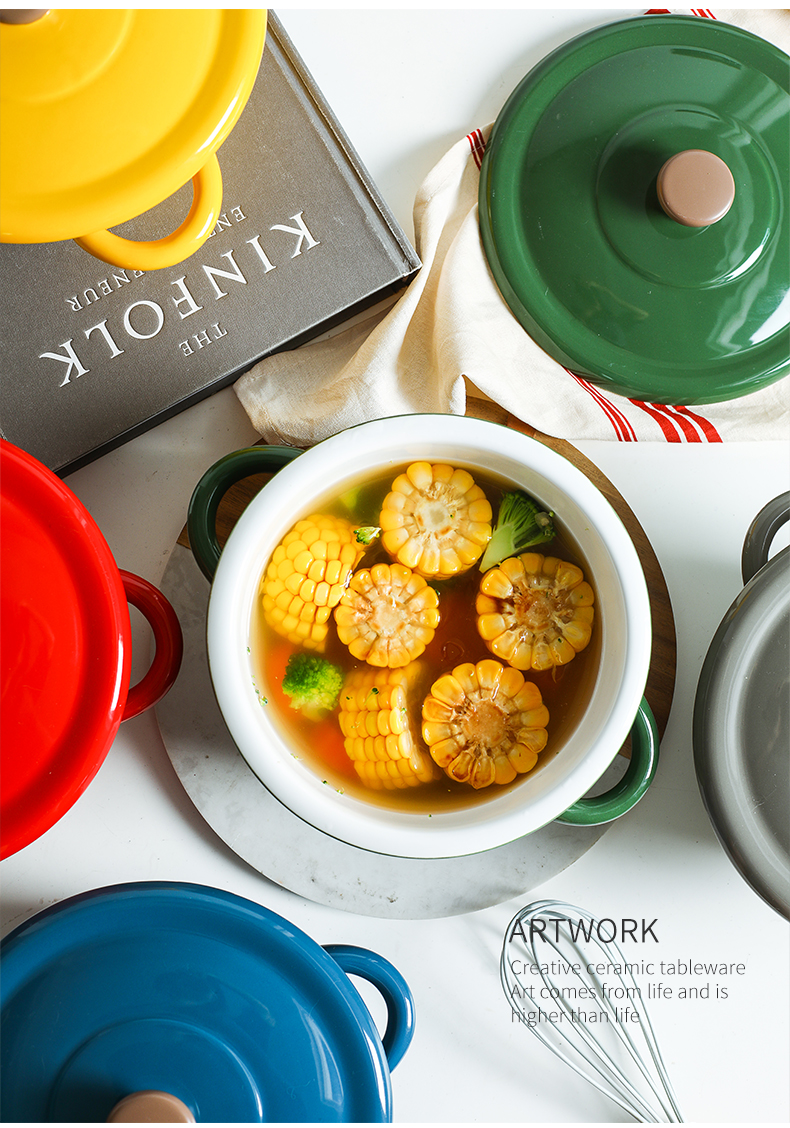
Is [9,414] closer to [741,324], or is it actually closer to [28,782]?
[28,782]

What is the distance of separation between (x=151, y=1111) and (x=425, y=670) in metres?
0.36

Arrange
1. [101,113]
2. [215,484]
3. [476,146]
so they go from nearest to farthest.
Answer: [101,113] → [215,484] → [476,146]

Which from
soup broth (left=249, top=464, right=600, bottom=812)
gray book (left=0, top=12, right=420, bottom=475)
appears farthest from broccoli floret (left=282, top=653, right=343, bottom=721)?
gray book (left=0, top=12, right=420, bottom=475)

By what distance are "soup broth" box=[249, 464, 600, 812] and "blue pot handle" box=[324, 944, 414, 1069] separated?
0.13 metres

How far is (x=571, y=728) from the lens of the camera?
1.83ft

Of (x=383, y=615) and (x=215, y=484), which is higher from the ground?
(x=215, y=484)

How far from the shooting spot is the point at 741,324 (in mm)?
604

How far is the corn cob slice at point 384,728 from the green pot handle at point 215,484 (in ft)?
0.48

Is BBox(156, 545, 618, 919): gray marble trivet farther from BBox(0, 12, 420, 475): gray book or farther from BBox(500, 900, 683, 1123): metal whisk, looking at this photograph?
BBox(0, 12, 420, 475): gray book

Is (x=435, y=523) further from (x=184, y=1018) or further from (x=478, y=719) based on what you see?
(x=184, y=1018)

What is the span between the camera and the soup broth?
22.6 inches

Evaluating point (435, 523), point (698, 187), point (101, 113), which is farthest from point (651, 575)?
point (101, 113)

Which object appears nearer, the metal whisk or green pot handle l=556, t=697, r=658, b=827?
green pot handle l=556, t=697, r=658, b=827

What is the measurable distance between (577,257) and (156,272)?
1.09 ft
